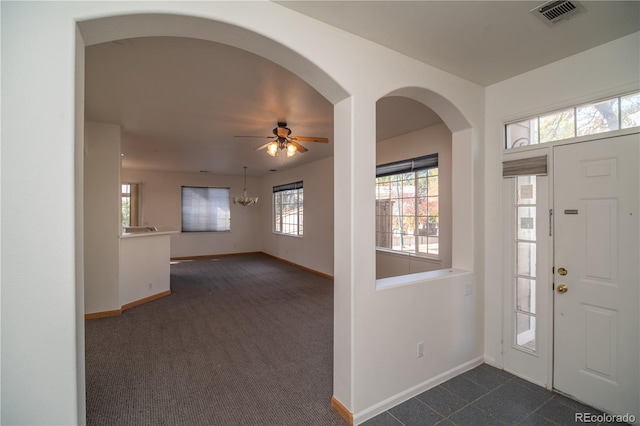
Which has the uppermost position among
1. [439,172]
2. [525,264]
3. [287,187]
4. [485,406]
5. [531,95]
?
[531,95]

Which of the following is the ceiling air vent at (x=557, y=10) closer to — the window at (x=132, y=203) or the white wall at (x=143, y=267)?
the white wall at (x=143, y=267)

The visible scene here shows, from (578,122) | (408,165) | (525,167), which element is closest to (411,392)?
(525,167)

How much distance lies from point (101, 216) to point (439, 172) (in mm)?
4600

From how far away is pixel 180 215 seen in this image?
28.7 ft

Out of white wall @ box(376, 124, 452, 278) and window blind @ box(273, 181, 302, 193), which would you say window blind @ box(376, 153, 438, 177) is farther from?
window blind @ box(273, 181, 302, 193)

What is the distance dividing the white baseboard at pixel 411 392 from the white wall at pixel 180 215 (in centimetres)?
794

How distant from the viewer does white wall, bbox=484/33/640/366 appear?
207cm

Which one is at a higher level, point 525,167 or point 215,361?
point 525,167

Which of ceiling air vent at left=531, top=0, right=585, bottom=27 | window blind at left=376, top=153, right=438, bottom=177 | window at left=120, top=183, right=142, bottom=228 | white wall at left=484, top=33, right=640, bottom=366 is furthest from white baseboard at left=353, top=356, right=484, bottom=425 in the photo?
Result: window at left=120, top=183, right=142, bottom=228

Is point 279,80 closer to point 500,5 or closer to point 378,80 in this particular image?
point 378,80

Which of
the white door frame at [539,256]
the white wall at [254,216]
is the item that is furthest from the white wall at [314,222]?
the white door frame at [539,256]

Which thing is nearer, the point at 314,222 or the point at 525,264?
the point at 525,264

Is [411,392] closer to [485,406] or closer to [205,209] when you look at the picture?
[485,406]

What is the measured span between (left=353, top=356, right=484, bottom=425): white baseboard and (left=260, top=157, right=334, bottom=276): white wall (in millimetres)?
3696
